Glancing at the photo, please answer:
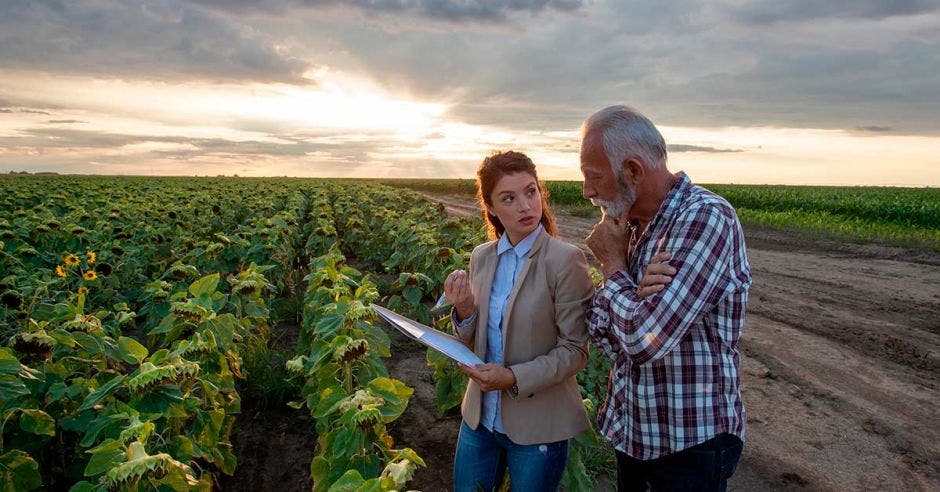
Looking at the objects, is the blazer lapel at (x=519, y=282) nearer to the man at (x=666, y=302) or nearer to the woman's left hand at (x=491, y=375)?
the woman's left hand at (x=491, y=375)

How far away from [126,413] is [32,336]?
1028mm

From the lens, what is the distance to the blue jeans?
231cm

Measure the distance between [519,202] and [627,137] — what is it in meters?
0.55

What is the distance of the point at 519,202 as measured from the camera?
2301 millimetres

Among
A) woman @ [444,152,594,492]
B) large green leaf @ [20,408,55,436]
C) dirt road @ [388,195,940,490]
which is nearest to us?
woman @ [444,152,594,492]

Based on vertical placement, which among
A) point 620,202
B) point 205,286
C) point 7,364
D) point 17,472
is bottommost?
point 17,472

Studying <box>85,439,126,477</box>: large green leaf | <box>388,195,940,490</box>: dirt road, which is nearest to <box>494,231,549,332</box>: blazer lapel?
<box>85,439,126,477</box>: large green leaf

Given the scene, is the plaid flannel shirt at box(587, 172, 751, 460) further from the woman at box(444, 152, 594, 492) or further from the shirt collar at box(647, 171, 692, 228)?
the woman at box(444, 152, 594, 492)

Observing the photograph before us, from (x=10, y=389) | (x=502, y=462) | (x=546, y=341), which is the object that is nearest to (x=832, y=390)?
(x=502, y=462)

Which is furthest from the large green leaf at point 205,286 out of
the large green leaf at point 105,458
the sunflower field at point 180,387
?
the large green leaf at point 105,458

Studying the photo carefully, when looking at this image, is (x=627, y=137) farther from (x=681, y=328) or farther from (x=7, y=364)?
(x=7, y=364)

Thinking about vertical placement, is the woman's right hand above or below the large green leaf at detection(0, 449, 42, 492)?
above

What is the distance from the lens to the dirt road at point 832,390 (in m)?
4.53

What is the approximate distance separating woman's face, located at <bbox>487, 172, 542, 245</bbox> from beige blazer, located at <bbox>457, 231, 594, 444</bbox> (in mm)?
70
